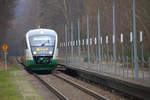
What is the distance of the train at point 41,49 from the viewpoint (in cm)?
2662

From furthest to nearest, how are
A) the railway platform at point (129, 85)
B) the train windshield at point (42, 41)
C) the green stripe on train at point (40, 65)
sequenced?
the train windshield at point (42, 41), the green stripe on train at point (40, 65), the railway platform at point (129, 85)

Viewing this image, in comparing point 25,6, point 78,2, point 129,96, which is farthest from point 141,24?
point 25,6

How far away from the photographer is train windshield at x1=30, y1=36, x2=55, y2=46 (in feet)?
88.6

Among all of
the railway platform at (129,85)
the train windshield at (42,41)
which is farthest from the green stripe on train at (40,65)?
the railway platform at (129,85)

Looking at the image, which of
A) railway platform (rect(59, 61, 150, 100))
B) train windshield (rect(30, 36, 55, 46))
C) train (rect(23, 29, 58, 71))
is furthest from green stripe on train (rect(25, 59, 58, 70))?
railway platform (rect(59, 61, 150, 100))

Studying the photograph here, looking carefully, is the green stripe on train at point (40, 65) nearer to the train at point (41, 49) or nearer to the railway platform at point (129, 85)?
the train at point (41, 49)

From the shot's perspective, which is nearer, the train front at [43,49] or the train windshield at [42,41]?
the train front at [43,49]

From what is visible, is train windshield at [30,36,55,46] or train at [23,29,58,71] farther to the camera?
train windshield at [30,36,55,46]

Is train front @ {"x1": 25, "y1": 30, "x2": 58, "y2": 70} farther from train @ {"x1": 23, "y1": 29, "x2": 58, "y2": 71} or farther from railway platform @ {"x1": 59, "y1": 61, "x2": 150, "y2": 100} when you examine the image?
railway platform @ {"x1": 59, "y1": 61, "x2": 150, "y2": 100}

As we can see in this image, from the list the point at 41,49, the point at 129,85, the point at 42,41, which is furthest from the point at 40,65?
the point at 129,85

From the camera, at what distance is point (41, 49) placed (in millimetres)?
26797

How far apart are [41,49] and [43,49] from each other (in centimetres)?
14

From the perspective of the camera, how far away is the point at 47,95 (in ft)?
53.2

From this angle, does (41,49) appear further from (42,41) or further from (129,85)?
(129,85)
